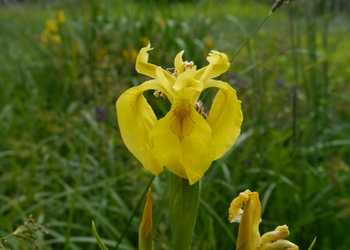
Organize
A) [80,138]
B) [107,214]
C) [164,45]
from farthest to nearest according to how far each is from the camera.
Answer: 1. [164,45]
2. [80,138]
3. [107,214]

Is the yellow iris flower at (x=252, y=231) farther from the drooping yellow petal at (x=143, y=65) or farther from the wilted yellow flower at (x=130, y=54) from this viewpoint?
the wilted yellow flower at (x=130, y=54)

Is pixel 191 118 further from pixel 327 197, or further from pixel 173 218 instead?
pixel 327 197

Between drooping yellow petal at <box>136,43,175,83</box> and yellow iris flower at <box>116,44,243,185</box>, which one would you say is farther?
drooping yellow petal at <box>136,43,175,83</box>

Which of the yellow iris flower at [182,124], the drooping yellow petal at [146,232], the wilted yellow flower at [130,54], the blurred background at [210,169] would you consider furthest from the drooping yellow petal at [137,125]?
the wilted yellow flower at [130,54]

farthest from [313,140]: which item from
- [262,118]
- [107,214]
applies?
[107,214]

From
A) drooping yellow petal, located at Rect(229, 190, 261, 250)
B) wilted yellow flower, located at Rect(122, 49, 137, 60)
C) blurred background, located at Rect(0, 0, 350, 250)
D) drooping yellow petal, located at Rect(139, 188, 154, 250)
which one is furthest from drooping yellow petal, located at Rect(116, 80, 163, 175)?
wilted yellow flower, located at Rect(122, 49, 137, 60)

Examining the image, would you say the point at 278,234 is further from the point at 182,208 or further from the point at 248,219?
the point at 182,208

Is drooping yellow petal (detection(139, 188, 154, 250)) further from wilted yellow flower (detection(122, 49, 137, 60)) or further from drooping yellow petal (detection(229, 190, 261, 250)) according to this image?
wilted yellow flower (detection(122, 49, 137, 60))
